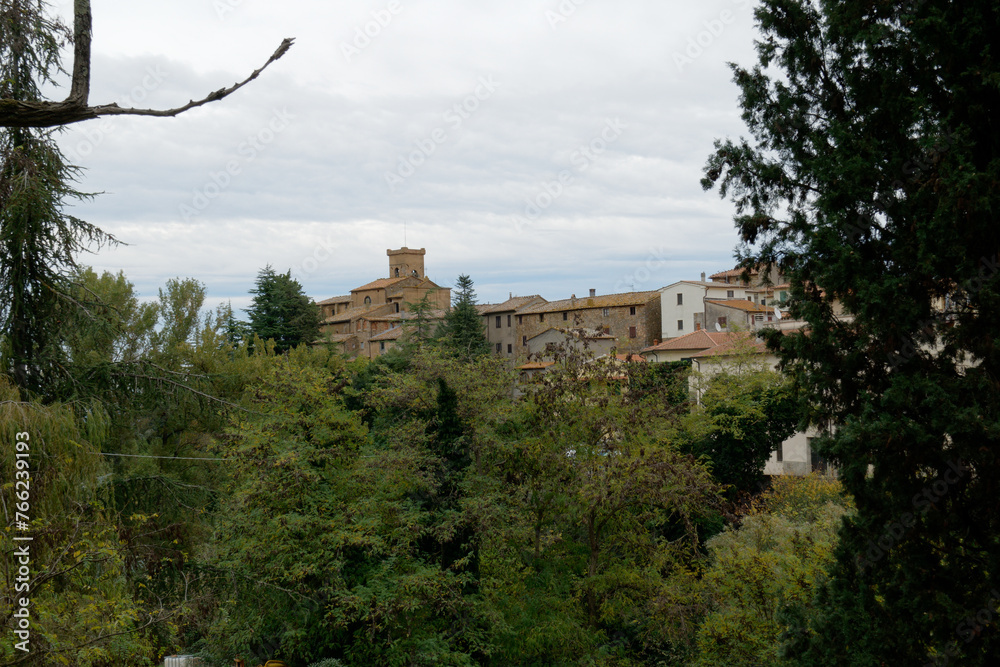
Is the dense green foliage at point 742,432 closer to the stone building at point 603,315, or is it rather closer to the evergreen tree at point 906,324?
the evergreen tree at point 906,324

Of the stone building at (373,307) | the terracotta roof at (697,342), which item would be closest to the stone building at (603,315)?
the stone building at (373,307)

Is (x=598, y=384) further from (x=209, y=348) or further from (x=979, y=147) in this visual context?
(x=209, y=348)

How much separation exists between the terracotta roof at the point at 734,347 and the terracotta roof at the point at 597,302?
62.7ft

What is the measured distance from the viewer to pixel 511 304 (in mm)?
70250

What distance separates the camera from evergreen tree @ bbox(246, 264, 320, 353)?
4434 centimetres

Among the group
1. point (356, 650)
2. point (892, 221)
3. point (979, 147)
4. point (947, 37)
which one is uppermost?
point (947, 37)

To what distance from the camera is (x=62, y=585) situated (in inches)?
283

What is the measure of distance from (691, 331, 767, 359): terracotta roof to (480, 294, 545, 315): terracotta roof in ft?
97.8

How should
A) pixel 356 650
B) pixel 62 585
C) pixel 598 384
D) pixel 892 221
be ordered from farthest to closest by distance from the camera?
pixel 598 384 → pixel 356 650 → pixel 892 221 → pixel 62 585

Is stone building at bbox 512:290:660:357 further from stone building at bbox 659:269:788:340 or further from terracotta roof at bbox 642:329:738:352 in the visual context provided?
terracotta roof at bbox 642:329:738:352

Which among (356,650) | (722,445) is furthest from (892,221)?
(722,445)

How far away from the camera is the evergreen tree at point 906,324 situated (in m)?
7.16

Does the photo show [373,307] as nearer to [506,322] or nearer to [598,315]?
[506,322]

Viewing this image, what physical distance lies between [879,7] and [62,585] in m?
9.99
